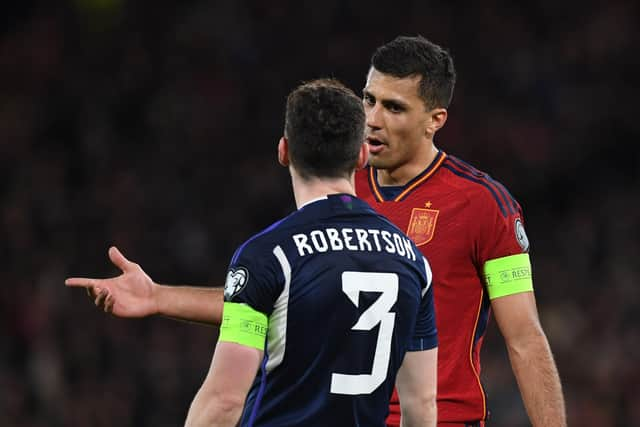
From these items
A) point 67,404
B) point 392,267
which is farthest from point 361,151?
point 67,404

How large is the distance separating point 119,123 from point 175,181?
3.85 feet

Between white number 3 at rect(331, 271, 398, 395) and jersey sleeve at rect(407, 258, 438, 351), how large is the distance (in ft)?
0.59

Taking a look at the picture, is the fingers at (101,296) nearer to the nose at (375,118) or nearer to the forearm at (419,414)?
the forearm at (419,414)

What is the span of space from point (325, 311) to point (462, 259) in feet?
4.45

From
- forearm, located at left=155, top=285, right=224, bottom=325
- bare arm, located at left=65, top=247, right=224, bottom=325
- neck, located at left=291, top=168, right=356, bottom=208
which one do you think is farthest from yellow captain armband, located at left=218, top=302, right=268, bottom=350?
forearm, located at left=155, top=285, right=224, bottom=325

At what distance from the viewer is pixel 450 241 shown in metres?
4.39

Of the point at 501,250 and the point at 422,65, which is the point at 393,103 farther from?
the point at 501,250

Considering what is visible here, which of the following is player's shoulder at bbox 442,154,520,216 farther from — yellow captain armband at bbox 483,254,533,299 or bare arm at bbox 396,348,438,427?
bare arm at bbox 396,348,438,427

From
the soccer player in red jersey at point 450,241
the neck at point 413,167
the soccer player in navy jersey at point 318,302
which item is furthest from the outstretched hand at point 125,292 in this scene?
the neck at point 413,167

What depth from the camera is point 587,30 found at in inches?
573

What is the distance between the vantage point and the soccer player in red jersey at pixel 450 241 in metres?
4.30

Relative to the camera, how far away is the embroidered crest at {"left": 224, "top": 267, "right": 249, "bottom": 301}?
10.2 ft

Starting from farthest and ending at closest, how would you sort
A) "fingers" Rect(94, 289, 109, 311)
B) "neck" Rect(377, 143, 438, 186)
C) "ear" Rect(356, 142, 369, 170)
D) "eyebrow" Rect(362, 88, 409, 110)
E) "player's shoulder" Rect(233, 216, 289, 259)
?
"neck" Rect(377, 143, 438, 186) < "eyebrow" Rect(362, 88, 409, 110) < "fingers" Rect(94, 289, 109, 311) < "ear" Rect(356, 142, 369, 170) < "player's shoulder" Rect(233, 216, 289, 259)

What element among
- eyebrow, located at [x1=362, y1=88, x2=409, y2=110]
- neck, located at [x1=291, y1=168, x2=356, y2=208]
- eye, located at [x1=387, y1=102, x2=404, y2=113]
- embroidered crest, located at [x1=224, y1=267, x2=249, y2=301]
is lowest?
embroidered crest, located at [x1=224, y1=267, x2=249, y2=301]
